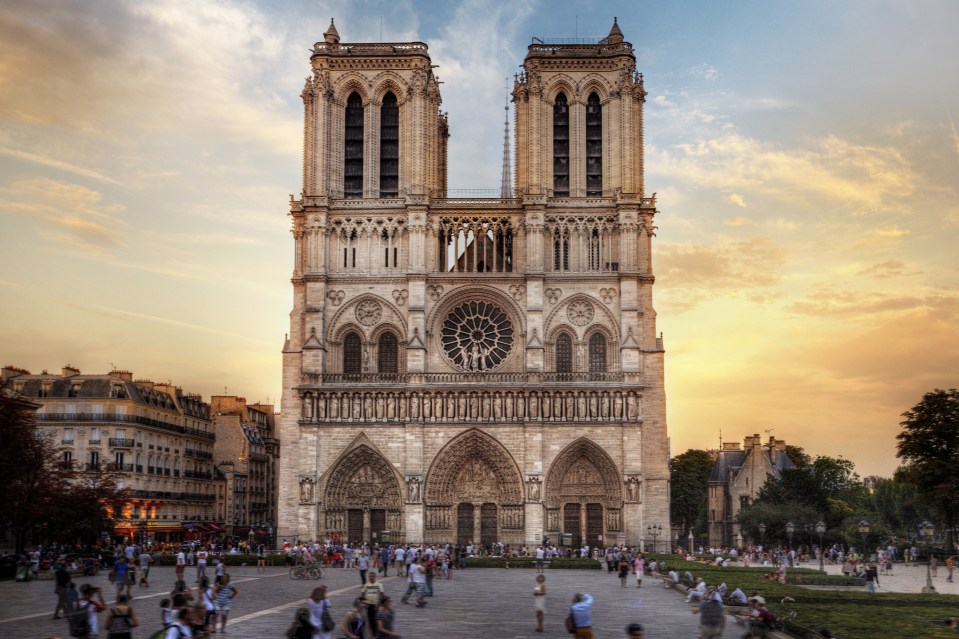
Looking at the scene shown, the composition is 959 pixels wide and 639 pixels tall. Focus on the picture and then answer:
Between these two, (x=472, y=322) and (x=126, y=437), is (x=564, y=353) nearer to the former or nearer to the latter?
(x=472, y=322)

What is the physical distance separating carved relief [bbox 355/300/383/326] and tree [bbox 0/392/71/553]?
19476 millimetres

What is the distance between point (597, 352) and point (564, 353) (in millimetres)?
1967

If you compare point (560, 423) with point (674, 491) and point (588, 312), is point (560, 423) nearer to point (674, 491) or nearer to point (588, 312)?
point (588, 312)

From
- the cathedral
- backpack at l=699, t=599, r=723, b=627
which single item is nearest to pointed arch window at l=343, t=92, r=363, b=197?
the cathedral

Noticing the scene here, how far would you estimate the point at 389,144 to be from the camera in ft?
227

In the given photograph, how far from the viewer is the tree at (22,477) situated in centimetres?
4462

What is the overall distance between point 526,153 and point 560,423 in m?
16.8

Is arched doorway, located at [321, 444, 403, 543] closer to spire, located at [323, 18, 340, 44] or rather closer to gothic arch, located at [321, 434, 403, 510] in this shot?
gothic arch, located at [321, 434, 403, 510]

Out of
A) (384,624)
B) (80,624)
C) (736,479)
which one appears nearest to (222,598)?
(80,624)

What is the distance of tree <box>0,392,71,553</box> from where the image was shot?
44.6 metres

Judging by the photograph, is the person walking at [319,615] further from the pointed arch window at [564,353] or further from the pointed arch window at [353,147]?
the pointed arch window at [353,147]

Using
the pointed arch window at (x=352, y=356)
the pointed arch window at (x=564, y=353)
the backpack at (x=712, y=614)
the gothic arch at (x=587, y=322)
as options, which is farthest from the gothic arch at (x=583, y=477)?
the backpack at (x=712, y=614)

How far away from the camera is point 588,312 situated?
65.8 m

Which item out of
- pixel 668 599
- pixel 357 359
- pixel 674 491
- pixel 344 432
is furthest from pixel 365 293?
pixel 674 491
